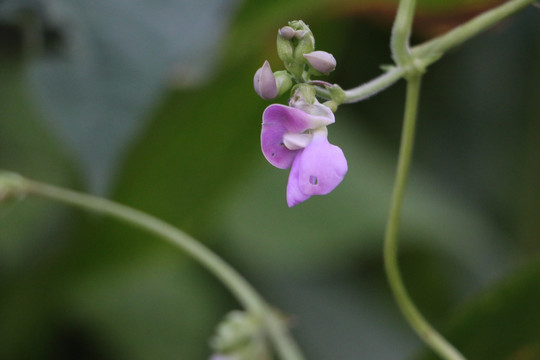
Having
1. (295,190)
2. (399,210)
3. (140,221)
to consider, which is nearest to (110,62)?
(140,221)

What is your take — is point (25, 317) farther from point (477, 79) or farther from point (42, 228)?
point (477, 79)

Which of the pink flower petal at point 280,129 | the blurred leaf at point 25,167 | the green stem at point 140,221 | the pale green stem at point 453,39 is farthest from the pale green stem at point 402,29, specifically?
the blurred leaf at point 25,167

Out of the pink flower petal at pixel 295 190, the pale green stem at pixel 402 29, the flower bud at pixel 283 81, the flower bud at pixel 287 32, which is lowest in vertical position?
the pink flower petal at pixel 295 190

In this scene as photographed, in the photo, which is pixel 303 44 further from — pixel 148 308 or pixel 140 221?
pixel 148 308

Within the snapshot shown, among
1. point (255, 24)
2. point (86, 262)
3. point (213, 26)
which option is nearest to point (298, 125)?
point (213, 26)

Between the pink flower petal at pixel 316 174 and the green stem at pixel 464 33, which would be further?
the green stem at pixel 464 33

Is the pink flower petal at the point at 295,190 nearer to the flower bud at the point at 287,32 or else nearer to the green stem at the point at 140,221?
the flower bud at the point at 287,32
